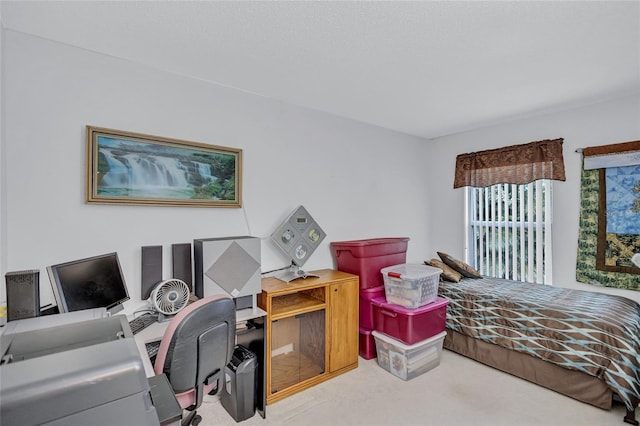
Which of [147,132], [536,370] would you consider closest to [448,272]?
[536,370]

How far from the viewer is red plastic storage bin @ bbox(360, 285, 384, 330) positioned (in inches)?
117

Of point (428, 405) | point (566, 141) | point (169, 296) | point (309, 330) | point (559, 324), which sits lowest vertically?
point (428, 405)

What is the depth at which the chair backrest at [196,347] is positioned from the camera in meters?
1.42

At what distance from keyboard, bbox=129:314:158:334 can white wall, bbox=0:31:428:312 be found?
218 millimetres

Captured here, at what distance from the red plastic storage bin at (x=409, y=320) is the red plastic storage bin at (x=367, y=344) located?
0.31ft

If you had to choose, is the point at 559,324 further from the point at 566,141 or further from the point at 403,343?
the point at 566,141

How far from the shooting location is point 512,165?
135 inches

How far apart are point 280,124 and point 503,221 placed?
2787 mm

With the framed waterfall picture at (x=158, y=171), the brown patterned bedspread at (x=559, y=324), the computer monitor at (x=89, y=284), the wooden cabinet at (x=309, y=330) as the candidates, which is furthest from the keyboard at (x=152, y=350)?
the brown patterned bedspread at (x=559, y=324)

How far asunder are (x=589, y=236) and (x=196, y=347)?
3503mm

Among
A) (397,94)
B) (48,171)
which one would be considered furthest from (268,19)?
(48,171)

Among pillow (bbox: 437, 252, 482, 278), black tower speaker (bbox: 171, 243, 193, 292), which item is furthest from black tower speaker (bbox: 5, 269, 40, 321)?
pillow (bbox: 437, 252, 482, 278)

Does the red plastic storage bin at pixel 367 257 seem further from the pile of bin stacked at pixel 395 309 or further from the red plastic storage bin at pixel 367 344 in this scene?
the red plastic storage bin at pixel 367 344

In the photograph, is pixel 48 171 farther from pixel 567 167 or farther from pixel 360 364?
pixel 567 167
